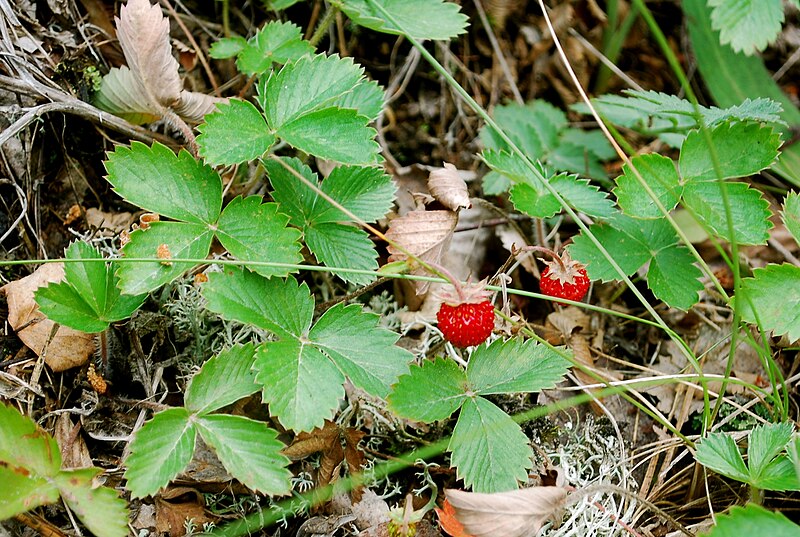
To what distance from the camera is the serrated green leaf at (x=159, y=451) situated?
123 centimetres

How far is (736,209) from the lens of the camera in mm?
1655

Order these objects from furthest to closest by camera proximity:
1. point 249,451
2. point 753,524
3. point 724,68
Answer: point 724,68 → point 249,451 → point 753,524

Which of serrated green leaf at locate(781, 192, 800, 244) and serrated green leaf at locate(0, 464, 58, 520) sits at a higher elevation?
Result: serrated green leaf at locate(781, 192, 800, 244)

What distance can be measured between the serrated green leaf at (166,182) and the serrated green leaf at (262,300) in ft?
0.54

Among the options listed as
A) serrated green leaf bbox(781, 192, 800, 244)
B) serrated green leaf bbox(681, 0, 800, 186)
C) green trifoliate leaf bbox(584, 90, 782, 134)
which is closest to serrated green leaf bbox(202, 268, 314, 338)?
green trifoliate leaf bbox(584, 90, 782, 134)

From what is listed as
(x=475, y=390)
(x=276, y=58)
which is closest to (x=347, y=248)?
(x=475, y=390)

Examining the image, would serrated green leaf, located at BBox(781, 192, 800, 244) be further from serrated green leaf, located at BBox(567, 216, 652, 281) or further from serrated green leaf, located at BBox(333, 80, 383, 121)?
serrated green leaf, located at BBox(333, 80, 383, 121)

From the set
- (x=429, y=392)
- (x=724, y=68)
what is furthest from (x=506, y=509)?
(x=724, y=68)

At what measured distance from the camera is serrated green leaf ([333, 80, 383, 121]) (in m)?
1.75

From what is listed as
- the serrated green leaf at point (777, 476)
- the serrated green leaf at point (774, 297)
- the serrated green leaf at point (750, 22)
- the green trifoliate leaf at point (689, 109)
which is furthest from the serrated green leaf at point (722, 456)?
the serrated green leaf at point (750, 22)

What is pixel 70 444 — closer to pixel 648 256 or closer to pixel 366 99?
pixel 366 99

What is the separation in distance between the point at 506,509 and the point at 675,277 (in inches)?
31.7

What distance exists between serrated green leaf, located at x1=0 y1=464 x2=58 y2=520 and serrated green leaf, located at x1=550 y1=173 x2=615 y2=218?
1311mm

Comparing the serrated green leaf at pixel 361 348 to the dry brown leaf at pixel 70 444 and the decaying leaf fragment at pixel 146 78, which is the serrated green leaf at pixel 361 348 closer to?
the dry brown leaf at pixel 70 444
